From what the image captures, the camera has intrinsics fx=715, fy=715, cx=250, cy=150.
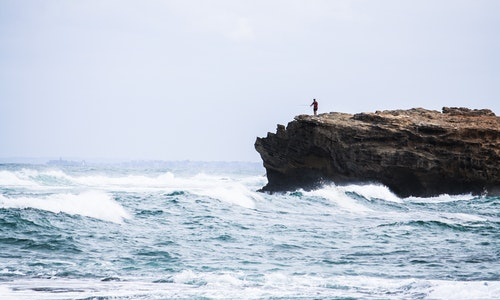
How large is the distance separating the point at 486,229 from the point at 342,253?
6474 millimetres

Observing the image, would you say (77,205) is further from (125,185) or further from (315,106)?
(125,185)

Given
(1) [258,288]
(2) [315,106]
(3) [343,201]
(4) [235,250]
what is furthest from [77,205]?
(2) [315,106]

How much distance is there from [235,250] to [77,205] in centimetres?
719

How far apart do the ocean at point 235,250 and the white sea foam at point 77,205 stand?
0.14 ft

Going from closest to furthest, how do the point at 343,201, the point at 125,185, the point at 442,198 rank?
the point at 343,201 → the point at 442,198 → the point at 125,185

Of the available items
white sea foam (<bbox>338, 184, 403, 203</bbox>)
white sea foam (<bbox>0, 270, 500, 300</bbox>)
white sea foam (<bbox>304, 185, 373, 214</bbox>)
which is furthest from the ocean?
white sea foam (<bbox>338, 184, 403, 203</bbox>)

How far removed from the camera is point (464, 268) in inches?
526

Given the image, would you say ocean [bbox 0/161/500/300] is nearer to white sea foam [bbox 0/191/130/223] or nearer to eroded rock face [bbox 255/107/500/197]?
white sea foam [bbox 0/191/130/223]

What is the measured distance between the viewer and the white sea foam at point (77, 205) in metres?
20.7

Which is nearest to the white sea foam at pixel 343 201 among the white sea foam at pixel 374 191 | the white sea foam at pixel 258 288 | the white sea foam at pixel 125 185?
the white sea foam at pixel 374 191

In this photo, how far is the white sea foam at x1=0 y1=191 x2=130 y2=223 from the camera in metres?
20.7

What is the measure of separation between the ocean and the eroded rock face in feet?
27.6

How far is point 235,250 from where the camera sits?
15.9m

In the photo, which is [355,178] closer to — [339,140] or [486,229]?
[339,140]
